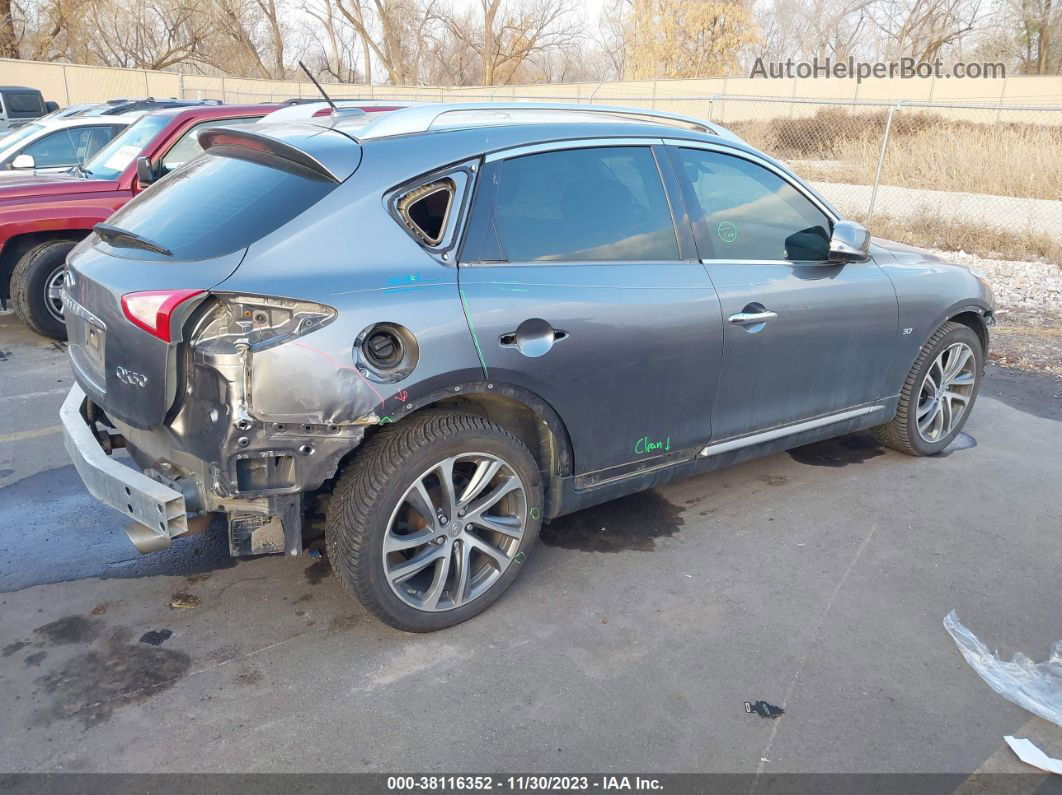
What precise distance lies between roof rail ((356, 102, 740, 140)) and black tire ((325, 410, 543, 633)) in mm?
1092

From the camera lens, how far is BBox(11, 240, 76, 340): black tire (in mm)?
6828

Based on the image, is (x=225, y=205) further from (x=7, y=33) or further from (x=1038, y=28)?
(x=1038, y=28)

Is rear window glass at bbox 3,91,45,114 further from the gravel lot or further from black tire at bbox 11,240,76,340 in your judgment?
the gravel lot

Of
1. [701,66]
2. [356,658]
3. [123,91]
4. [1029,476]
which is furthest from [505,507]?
[701,66]

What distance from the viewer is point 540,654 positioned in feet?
10.2

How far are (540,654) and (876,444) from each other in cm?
324

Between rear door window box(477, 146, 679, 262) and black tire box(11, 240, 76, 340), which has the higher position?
rear door window box(477, 146, 679, 262)

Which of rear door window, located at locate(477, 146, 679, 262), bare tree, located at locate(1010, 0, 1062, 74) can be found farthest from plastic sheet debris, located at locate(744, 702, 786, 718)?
bare tree, located at locate(1010, 0, 1062, 74)

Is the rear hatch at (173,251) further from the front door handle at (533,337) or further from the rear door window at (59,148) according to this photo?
the rear door window at (59,148)

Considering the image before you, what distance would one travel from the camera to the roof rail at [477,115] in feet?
10.4

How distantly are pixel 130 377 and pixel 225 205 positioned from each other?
2.32ft

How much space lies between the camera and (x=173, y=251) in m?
2.89

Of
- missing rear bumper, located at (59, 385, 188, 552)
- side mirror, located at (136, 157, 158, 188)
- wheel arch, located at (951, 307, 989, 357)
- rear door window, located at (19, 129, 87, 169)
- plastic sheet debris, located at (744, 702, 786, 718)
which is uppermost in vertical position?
rear door window, located at (19, 129, 87, 169)

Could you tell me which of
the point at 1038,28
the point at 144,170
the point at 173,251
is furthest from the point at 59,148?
the point at 1038,28
